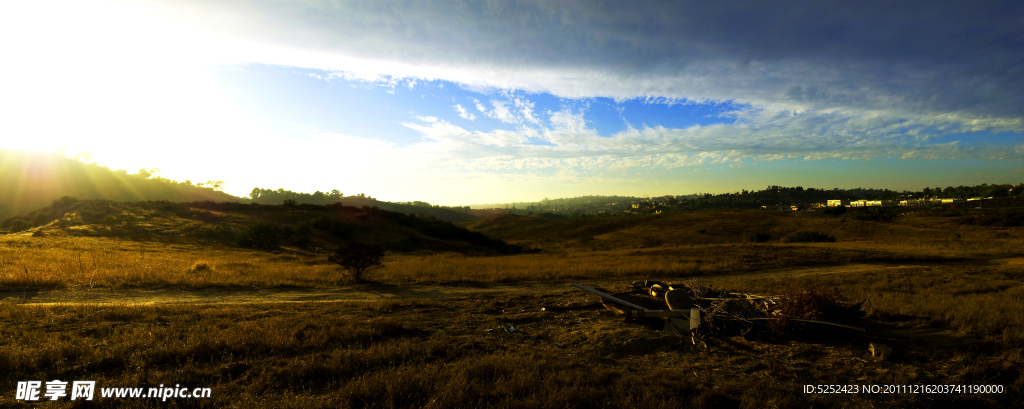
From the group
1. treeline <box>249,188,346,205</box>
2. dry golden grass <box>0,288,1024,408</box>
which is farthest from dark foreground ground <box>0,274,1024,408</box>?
treeline <box>249,188,346,205</box>

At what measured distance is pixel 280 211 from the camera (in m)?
44.3

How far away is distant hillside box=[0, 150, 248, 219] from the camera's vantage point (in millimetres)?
53531

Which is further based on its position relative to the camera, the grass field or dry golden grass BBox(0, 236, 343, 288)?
dry golden grass BBox(0, 236, 343, 288)

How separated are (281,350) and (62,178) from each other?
88837mm

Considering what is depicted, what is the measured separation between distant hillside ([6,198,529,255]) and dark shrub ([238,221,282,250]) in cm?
15

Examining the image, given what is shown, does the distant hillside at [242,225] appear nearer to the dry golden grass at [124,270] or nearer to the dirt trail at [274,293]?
the dry golden grass at [124,270]

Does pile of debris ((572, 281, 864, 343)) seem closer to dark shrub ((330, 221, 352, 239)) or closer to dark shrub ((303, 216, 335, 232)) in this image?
dark shrub ((330, 221, 352, 239))

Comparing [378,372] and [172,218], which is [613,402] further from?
[172,218]

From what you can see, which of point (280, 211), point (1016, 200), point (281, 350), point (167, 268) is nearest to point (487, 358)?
point (281, 350)

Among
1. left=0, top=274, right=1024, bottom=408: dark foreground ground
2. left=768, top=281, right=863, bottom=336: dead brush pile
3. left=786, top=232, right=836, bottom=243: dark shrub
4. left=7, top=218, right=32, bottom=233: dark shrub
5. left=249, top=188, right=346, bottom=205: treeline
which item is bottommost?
left=786, top=232, right=836, bottom=243: dark shrub

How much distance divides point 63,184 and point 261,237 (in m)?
60.2

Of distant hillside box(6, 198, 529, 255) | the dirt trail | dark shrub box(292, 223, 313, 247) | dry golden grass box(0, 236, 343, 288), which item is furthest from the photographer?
dark shrub box(292, 223, 313, 247)

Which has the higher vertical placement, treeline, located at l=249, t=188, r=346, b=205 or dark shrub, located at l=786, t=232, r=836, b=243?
treeline, located at l=249, t=188, r=346, b=205

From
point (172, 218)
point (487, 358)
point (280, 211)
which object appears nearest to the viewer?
point (487, 358)
